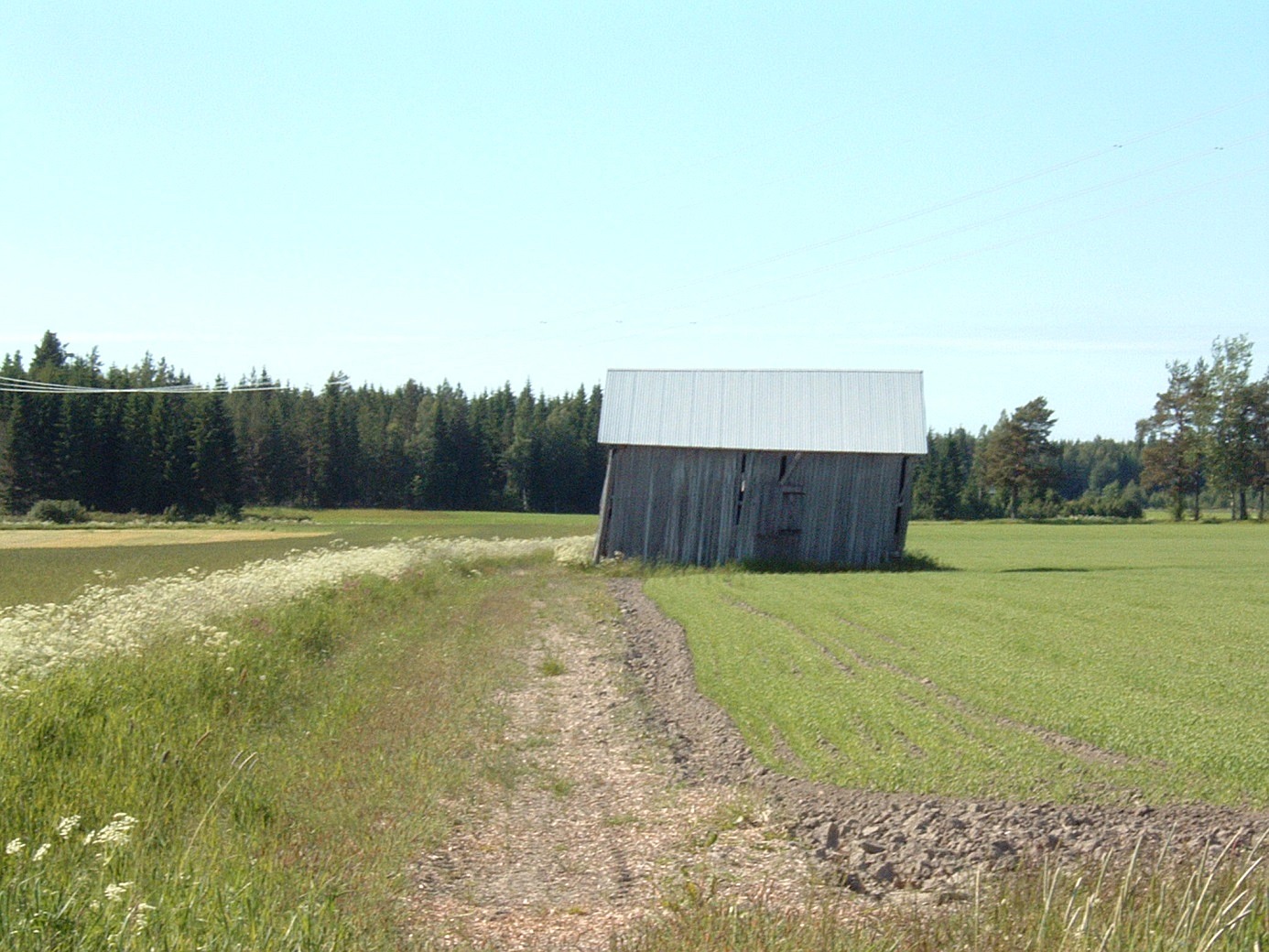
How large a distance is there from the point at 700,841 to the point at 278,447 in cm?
9771

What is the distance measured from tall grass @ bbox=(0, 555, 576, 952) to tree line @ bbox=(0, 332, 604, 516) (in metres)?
62.1

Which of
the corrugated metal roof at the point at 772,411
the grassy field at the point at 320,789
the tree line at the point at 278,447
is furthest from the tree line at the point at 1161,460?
the grassy field at the point at 320,789

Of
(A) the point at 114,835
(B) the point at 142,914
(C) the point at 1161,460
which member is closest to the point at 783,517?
(A) the point at 114,835

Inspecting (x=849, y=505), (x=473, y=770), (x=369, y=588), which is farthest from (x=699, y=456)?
(x=473, y=770)

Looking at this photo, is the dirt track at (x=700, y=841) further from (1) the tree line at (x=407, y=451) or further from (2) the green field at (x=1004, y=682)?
(1) the tree line at (x=407, y=451)

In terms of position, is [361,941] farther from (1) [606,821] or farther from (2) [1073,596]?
(2) [1073,596]

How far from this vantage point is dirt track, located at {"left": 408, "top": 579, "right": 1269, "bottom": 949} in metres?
6.68

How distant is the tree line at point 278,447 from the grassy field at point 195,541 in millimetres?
7373

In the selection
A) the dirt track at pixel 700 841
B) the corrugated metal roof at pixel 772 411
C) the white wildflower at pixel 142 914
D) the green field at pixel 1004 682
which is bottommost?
the dirt track at pixel 700 841

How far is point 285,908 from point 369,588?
16.2m

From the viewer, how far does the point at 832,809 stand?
8258 millimetres

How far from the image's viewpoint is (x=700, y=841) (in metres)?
7.87

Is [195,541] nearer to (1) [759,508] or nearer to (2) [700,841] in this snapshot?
(1) [759,508]

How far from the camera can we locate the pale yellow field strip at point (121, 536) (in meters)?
45.5
